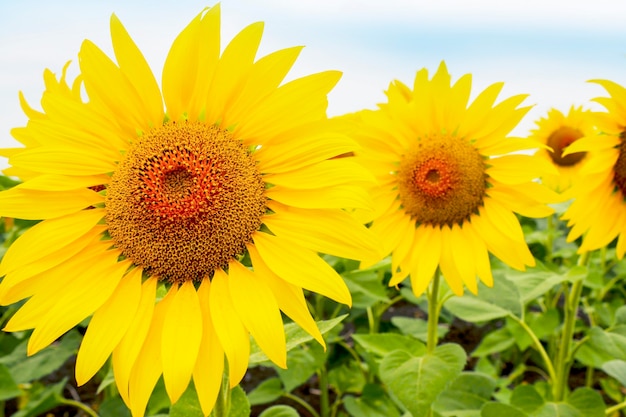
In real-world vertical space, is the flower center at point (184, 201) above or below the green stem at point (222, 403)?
above

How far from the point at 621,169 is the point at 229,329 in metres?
1.84

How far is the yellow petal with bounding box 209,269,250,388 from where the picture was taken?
1.23 meters

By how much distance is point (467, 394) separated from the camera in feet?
7.81

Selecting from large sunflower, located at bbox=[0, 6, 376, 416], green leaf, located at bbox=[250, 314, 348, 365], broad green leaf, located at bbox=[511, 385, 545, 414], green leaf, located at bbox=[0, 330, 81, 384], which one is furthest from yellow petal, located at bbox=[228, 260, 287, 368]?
green leaf, located at bbox=[0, 330, 81, 384]

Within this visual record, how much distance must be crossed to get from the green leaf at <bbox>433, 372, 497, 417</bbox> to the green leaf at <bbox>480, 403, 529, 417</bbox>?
0.89ft

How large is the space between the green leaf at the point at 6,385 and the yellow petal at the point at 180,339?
4.39 feet

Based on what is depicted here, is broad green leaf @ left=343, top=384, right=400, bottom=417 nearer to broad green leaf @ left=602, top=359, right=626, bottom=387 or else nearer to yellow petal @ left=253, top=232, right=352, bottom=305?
broad green leaf @ left=602, top=359, right=626, bottom=387

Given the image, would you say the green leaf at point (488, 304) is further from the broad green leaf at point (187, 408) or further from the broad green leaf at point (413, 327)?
the broad green leaf at point (187, 408)

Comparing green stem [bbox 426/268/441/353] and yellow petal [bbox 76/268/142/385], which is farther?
green stem [bbox 426/268/441/353]

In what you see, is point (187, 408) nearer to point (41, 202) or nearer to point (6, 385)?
point (41, 202)

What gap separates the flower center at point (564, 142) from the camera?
444cm

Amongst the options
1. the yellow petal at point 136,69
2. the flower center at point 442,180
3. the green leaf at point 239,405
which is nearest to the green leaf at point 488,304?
the flower center at point 442,180

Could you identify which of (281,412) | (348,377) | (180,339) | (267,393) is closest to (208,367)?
(180,339)

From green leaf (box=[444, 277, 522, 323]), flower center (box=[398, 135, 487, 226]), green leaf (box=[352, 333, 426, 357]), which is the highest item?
flower center (box=[398, 135, 487, 226])
